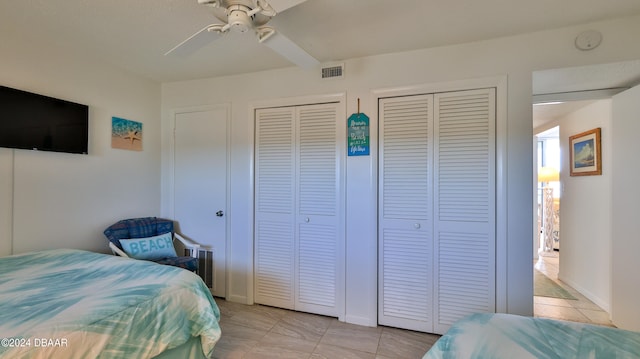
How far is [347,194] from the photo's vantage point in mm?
2594

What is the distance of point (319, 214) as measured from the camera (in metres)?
2.71

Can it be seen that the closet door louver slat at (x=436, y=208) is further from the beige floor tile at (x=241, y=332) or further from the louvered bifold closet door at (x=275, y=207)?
the beige floor tile at (x=241, y=332)

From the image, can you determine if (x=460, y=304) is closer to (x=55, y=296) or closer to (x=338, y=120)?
(x=338, y=120)

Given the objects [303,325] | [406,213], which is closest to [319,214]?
[406,213]

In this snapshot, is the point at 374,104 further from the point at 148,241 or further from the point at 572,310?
the point at 572,310

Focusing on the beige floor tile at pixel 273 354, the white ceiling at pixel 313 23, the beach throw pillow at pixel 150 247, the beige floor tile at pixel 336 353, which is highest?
the white ceiling at pixel 313 23

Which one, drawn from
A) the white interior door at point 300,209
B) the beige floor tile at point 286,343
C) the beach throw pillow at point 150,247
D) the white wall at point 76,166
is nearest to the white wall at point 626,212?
the white interior door at point 300,209

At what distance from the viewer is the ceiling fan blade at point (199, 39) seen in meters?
1.54

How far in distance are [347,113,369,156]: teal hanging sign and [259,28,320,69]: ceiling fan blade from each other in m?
0.72

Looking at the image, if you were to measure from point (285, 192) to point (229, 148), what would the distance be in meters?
0.78

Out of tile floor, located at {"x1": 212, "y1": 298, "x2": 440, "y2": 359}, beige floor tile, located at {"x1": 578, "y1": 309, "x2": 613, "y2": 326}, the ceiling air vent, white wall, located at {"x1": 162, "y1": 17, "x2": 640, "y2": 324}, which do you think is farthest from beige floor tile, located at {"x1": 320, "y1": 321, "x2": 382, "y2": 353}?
the ceiling air vent

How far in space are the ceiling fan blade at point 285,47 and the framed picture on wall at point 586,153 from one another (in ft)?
9.95

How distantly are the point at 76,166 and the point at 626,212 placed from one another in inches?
176

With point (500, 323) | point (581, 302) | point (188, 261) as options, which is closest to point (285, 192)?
point (188, 261)
